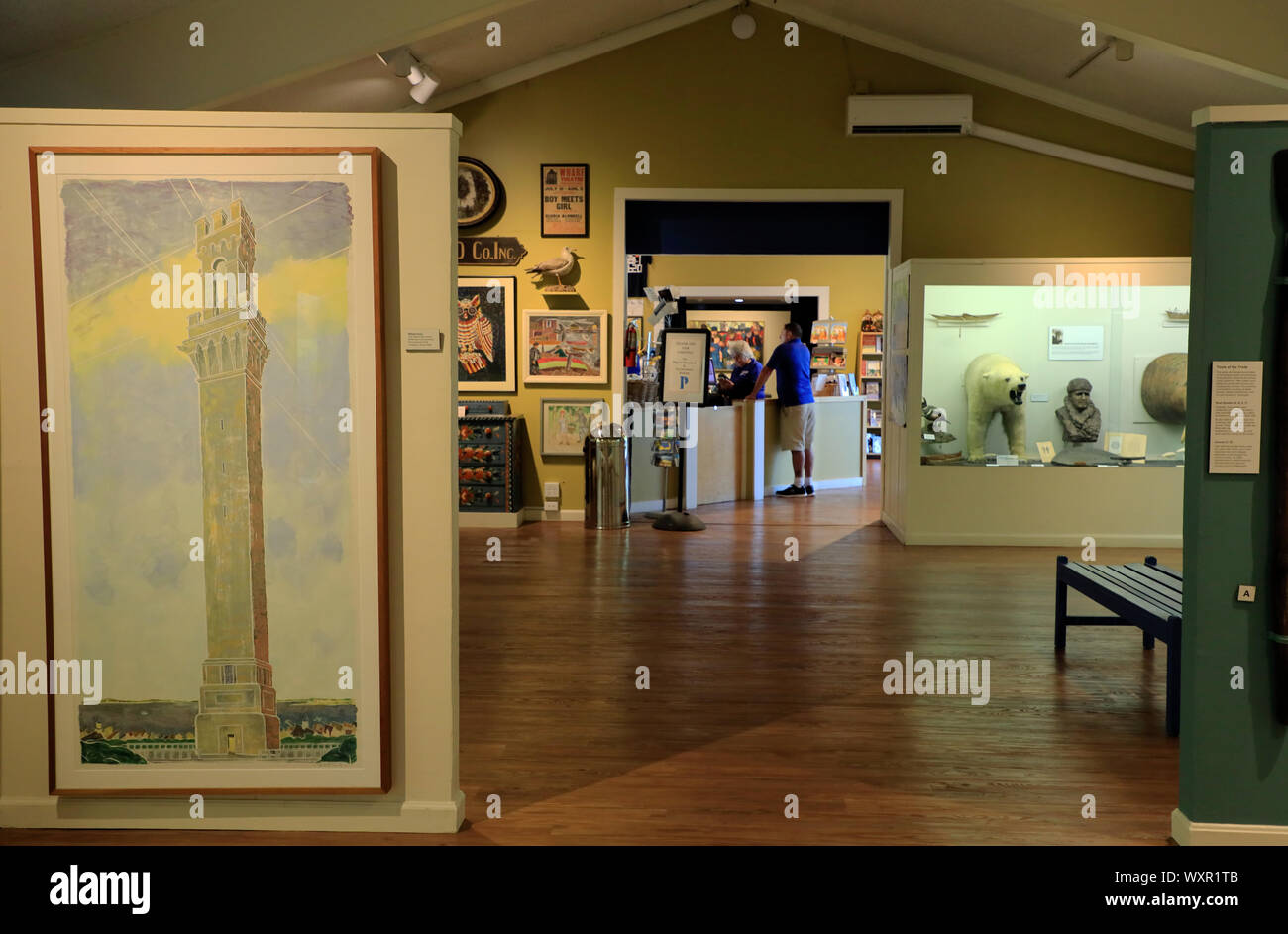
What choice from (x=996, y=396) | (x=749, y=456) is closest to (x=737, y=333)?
(x=749, y=456)

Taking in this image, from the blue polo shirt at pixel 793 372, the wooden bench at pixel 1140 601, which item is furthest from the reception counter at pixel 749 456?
the wooden bench at pixel 1140 601

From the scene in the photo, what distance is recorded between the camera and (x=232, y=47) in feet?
18.8

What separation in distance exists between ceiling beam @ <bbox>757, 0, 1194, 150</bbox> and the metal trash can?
12.6 ft

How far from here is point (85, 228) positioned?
2.77 meters

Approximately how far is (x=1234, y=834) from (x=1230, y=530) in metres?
0.80

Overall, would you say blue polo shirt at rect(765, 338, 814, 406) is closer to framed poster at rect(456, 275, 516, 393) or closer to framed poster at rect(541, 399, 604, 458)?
framed poster at rect(541, 399, 604, 458)

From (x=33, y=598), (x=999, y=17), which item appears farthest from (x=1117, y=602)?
(x=999, y=17)

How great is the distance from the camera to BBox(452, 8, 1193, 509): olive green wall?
8.58m

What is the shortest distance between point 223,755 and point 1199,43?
231 inches

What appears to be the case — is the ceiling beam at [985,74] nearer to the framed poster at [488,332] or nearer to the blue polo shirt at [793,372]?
the blue polo shirt at [793,372]

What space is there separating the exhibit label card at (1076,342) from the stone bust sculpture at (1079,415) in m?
0.20

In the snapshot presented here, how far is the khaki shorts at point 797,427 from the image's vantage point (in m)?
10.7

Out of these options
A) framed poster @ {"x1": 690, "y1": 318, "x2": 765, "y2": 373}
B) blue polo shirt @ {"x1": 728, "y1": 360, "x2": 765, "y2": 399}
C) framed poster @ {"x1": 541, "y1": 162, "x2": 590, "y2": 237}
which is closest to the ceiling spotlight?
framed poster @ {"x1": 541, "y1": 162, "x2": 590, "y2": 237}

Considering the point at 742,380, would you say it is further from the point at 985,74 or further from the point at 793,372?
the point at 985,74
